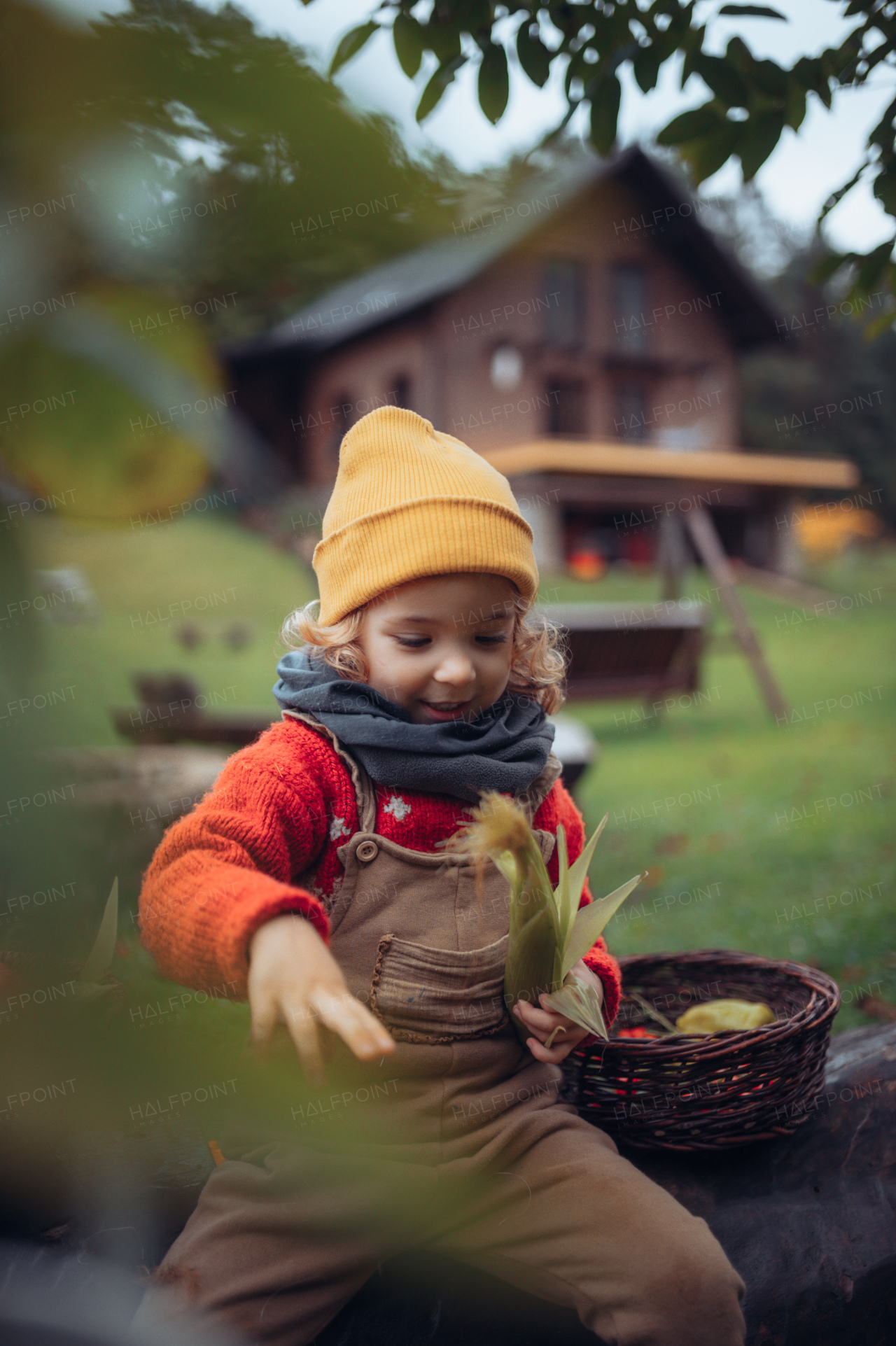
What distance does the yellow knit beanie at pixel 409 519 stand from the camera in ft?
5.08

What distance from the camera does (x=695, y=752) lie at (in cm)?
702

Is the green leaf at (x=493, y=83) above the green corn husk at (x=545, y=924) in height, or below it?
above

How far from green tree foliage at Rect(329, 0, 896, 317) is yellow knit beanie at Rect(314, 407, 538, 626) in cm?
55

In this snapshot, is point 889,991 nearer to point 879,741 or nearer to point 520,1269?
point 520,1269

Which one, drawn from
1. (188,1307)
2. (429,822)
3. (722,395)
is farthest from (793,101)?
(722,395)

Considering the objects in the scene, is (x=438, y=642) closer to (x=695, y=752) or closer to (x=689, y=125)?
(x=689, y=125)

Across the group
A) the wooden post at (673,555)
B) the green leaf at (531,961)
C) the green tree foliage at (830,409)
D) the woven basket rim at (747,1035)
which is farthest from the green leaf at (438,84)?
the green tree foliage at (830,409)

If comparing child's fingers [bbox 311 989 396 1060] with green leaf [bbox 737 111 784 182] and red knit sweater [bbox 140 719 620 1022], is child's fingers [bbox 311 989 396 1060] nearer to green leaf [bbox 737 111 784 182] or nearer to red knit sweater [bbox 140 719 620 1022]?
red knit sweater [bbox 140 719 620 1022]

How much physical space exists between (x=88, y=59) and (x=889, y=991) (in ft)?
11.2

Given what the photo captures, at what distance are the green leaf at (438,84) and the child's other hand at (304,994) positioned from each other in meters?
0.77

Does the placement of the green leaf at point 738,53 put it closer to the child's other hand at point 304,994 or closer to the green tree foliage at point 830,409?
the child's other hand at point 304,994

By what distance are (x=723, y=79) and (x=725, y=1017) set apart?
184 cm

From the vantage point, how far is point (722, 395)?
18.4 m

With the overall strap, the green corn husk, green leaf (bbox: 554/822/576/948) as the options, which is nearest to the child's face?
the overall strap
